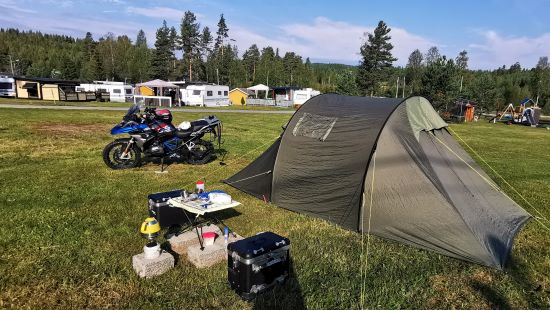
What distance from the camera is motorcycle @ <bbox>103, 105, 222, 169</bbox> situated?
27.8 feet

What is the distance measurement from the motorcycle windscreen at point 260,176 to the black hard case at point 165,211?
71.4 inches

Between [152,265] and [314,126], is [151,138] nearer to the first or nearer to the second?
[314,126]

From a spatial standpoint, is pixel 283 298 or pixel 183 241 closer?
pixel 283 298

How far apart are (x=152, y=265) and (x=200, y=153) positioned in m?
5.55

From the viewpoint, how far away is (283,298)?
3725 mm

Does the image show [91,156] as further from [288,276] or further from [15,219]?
[288,276]

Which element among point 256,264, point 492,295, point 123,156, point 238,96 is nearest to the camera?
point 256,264

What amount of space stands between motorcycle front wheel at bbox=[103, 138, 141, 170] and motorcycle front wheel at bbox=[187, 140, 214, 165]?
127 cm

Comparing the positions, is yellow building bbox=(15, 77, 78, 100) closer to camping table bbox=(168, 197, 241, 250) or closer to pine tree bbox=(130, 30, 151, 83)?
pine tree bbox=(130, 30, 151, 83)

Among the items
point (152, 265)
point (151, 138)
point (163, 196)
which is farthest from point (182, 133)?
point (152, 265)

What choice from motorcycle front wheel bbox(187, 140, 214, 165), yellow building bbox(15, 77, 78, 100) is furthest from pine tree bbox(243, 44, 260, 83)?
motorcycle front wheel bbox(187, 140, 214, 165)

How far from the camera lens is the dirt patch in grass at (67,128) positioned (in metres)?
14.6

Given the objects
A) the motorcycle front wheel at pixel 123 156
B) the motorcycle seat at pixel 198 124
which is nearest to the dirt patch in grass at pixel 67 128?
the motorcycle front wheel at pixel 123 156

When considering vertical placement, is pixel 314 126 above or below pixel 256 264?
above
